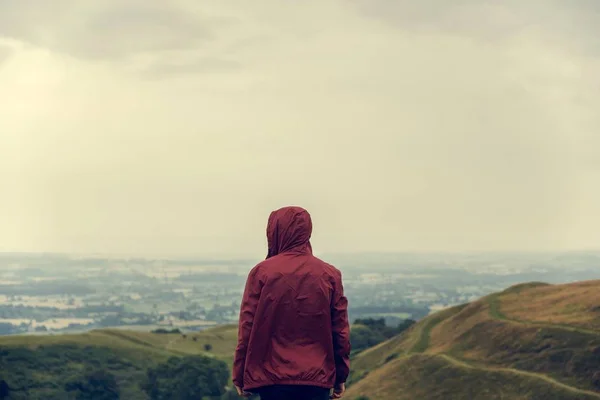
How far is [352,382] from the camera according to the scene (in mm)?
130000

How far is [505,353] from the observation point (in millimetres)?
109250

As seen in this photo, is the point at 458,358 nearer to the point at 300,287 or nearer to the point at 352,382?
the point at 352,382

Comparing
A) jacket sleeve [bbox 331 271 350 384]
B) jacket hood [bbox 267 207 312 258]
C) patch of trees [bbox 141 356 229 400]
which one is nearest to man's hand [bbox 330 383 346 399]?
jacket sleeve [bbox 331 271 350 384]

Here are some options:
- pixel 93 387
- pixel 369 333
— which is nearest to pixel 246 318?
pixel 93 387

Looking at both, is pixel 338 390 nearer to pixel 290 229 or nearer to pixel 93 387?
pixel 290 229

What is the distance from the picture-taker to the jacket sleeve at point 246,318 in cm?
1420

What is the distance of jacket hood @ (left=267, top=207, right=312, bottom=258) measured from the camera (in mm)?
14430

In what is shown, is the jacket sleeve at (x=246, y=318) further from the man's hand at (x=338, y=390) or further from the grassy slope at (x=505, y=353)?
the grassy slope at (x=505, y=353)

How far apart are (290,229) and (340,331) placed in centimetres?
163

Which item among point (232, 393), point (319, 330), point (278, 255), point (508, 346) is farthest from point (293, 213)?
point (232, 393)

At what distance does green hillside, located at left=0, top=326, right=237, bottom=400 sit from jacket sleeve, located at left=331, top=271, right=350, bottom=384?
144661 millimetres

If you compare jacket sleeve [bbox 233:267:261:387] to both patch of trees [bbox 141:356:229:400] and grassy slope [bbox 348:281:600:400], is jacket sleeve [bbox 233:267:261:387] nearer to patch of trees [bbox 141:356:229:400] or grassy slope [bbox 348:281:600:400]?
grassy slope [bbox 348:281:600:400]

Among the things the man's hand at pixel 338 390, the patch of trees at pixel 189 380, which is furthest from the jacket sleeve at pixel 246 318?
the patch of trees at pixel 189 380

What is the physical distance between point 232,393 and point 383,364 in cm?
2358
